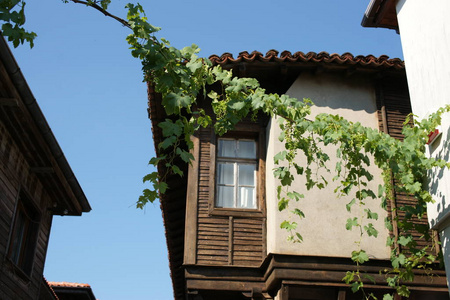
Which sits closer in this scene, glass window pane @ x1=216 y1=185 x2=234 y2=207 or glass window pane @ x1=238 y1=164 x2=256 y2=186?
glass window pane @ x1=216 y1=185 x2=234 y2=207

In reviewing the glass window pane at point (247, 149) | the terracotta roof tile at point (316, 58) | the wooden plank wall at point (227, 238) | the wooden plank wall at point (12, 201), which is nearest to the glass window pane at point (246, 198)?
the wooden plank wall at point (227, 238)

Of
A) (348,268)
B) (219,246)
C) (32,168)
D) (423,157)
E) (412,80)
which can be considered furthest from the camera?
(32,168)

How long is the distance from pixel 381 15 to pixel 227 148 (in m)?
3.45

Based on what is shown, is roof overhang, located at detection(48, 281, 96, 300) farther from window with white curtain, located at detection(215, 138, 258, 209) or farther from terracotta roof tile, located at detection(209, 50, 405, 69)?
terracotta roof tile, located at detection(209, 50, 405, 69)

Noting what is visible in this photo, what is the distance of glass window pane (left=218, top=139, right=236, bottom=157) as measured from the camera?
10519 millimetres

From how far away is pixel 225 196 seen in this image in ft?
33.3

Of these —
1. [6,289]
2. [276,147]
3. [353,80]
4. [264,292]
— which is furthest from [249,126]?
[6,289]

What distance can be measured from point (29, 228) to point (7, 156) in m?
2.05

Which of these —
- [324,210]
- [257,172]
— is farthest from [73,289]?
[324,210]

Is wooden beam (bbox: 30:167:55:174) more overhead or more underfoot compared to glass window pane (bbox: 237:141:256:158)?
more underfoot

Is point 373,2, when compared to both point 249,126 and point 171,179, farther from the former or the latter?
point 171,179

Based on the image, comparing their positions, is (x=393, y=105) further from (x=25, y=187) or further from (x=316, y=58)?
(x=25, y=187)

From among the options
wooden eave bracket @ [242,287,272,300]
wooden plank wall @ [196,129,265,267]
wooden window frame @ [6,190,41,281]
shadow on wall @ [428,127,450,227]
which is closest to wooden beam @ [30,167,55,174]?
wooden window frame @ [6,190,41,281]

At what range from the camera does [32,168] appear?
33.6 ft
